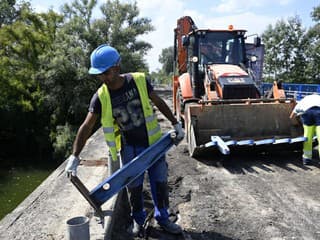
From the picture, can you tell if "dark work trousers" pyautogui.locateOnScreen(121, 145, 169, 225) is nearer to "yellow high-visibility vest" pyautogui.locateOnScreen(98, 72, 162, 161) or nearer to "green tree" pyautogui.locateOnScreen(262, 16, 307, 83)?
"yellow high-visibility vest" pyautogui.locateOnScreen(98, 72, 162, 161)

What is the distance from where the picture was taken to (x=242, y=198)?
15.9 ft

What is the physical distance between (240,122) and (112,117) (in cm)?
389

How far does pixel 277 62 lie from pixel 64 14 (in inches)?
579

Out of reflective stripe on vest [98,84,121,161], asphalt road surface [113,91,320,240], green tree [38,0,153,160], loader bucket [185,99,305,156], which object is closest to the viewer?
reflective stripe on vest [98,84,121,161]

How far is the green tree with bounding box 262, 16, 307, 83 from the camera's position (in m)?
24.7

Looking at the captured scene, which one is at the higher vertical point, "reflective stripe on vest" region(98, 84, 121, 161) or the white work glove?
"reflective stripe on vest" region(98, 84, 121, 161)

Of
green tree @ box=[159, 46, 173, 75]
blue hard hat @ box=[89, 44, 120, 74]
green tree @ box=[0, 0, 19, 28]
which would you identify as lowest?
blue hard hat @ box=[89, 44, 120, 74]

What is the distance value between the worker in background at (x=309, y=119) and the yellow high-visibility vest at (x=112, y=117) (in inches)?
143

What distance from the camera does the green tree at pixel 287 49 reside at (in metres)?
24.7

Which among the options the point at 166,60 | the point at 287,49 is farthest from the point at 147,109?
the point at 166,60

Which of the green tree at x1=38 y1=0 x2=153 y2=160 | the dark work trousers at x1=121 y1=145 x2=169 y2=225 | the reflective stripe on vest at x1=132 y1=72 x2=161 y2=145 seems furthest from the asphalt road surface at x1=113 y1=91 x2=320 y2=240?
the green tree at x1=38 y1=0 x2=153 y2=160

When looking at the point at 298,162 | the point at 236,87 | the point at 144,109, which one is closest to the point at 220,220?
the point at 144,109

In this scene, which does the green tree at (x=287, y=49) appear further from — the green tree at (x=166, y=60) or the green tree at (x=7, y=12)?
the green tree at (x=166, y=60)

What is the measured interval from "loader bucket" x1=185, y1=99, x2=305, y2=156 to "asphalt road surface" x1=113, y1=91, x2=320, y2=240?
369 mm
